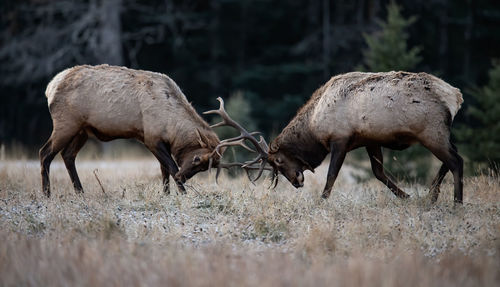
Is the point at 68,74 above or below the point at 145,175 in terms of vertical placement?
above

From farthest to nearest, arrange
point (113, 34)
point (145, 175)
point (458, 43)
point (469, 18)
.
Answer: point (458, 43) < point (469, 18) < point (113, 34) < point (145, 175)

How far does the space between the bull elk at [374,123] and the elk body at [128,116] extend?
2.05 ft

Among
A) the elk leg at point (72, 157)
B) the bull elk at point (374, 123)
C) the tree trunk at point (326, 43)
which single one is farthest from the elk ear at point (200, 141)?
the tree trunk at point (326, 43)

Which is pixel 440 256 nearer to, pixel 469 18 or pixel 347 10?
pixel 469 18

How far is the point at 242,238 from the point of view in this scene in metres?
6.37

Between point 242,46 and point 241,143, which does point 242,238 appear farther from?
point 242,46

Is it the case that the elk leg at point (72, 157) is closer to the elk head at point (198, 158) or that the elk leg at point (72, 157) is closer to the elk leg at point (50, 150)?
the elk leg at point (50, 150)

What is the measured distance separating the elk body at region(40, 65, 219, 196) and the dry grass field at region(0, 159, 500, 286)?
1.76 feet

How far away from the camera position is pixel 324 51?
2325 centimetres

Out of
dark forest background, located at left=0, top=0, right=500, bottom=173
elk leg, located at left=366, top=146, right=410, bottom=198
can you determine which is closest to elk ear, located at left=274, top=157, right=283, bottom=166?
elk leg, located at left=366, top=146, right=410, bottom=198

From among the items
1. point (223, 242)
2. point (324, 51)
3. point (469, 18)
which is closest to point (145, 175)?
point (223, 242)

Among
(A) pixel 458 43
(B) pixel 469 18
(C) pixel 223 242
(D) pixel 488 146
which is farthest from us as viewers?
(A) pixel 458 43

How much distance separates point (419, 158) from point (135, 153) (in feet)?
28.8

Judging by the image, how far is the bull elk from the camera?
752 cm
